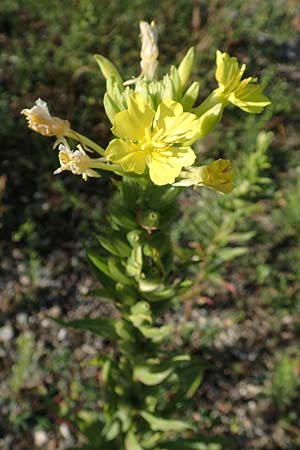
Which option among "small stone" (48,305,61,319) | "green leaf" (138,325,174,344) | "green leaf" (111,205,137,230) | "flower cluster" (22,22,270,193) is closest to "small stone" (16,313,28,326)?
"small stone" (48,305,61,319)

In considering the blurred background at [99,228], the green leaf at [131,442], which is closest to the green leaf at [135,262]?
the blurred background at [99,228]

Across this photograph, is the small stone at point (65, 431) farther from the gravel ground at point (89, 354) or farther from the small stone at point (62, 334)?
the small stone at point (62, 334)

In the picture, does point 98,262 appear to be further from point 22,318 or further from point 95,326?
point 22,318

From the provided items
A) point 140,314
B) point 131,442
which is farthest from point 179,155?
point 131,442

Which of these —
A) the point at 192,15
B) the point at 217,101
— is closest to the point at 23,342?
the point at 217,101

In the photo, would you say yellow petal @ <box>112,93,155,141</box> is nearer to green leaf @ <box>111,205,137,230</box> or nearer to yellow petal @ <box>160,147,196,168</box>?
yellow petal @ <box>160,147,196,168</box>
